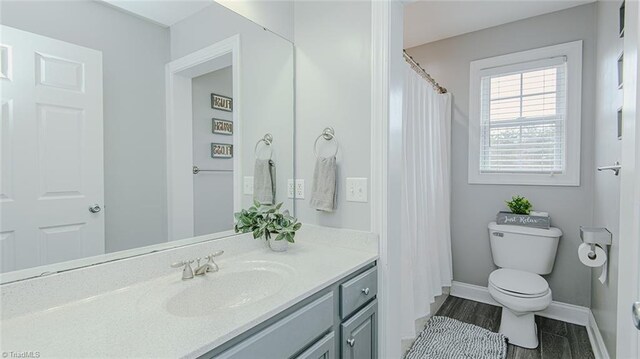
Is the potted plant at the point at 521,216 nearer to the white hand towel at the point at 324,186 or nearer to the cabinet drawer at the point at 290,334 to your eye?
the white hand towel at the point at 324,186

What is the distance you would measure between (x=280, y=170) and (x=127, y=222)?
0.80 m

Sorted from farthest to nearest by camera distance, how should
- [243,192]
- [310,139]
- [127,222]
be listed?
[310,139] < [243,192] < [127,222]

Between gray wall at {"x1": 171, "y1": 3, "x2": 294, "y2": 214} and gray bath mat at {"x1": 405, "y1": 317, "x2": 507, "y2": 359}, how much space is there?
53.9 inches

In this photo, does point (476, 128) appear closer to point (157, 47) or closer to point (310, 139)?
point (310, 139)

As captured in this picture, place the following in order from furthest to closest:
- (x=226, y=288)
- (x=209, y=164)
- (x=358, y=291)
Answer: (x=209, y=164), (x=358, y=291), (x=226, y=288)

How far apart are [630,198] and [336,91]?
1.17 m

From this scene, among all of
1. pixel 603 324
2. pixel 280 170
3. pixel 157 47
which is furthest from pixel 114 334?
pixel 603 324

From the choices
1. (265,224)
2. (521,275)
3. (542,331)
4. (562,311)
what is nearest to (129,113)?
(265,224)

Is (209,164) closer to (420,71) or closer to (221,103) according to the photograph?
(221,103)

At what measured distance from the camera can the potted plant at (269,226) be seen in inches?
55.2

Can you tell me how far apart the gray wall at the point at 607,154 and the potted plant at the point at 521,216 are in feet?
1.01

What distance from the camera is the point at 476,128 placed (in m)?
2.67

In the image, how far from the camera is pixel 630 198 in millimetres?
822

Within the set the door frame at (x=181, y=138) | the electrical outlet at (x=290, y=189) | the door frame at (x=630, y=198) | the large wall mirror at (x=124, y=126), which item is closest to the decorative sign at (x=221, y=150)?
the large wall mirror at (x=124, y=126)
